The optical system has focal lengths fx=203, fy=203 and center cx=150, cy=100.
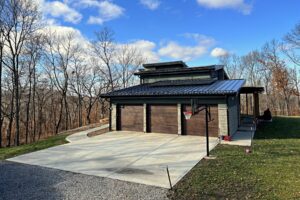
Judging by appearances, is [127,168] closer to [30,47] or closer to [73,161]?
[73,161]

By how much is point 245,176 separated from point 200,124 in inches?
243

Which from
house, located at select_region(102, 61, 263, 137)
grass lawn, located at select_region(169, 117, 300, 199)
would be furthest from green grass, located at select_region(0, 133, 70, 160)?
grass lawn, located at select_region(169, 117, 300, 199)

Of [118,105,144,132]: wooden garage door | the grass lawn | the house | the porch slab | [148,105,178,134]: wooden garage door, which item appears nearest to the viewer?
the grass lawn

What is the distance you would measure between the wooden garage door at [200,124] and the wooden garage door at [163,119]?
619mm

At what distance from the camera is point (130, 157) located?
767cm

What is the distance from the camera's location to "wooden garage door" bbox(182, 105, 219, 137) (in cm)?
1106

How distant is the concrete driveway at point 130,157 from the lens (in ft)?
19.4

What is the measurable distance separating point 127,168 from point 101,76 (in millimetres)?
25659

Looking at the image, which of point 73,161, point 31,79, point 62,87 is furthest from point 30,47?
point 73,161

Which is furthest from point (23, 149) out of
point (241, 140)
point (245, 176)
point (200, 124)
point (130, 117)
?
point (241, 140)

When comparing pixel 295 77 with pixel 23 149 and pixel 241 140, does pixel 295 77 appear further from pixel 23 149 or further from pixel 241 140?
pixel 23 149

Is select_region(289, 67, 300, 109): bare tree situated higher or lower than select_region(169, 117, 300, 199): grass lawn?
higher

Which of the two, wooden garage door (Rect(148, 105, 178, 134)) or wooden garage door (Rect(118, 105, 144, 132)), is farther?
wooden garage door (Rect(118, 105, 144, 132))

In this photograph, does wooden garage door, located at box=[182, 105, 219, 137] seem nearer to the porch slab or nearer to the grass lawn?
the porch slab
